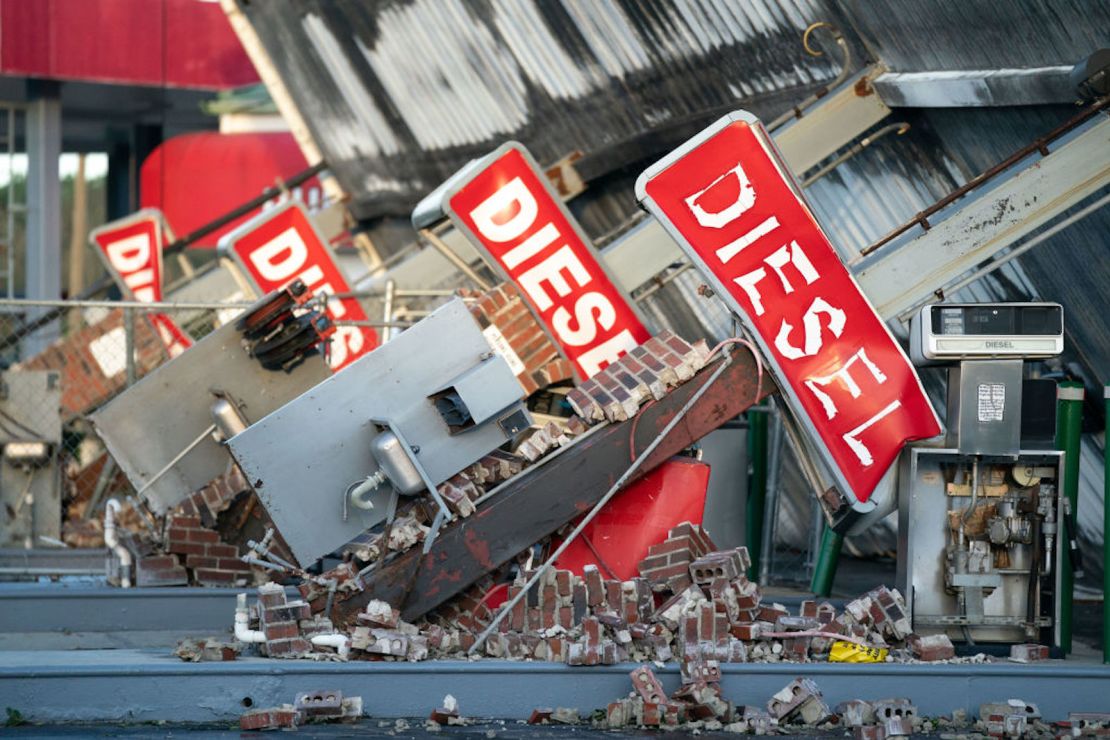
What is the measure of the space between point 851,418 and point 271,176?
23319 mm

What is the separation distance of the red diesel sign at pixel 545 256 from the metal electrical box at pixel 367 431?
91.0 inches

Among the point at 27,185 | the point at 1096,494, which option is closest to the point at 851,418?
the point at 1096,494

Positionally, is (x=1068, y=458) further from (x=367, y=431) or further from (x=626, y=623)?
(x=367, y=431)

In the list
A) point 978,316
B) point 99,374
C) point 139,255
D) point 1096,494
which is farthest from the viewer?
point 139,255

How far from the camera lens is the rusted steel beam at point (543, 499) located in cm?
1036

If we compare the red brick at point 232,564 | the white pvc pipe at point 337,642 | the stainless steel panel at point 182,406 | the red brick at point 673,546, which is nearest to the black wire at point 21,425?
the stainless steel panel at point 182,406

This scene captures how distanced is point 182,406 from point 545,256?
2702 mm

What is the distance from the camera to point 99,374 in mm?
19094

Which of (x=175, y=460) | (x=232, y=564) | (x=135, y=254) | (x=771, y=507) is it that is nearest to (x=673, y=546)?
(x=771, y=507)

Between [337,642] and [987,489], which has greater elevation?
[987,489]

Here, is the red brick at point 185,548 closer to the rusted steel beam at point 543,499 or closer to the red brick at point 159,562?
the red brick at point 159,562

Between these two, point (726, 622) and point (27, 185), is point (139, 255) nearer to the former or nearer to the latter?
point (27, 185)

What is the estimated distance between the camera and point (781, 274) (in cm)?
1024

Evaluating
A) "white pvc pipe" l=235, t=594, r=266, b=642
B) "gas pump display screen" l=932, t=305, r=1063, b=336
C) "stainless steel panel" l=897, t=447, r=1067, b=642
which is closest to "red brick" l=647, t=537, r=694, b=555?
"stainless steel panel" l=897, t=447, r=1067, b=642
